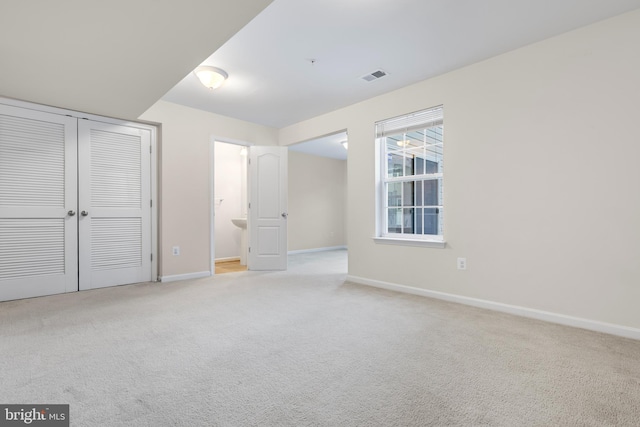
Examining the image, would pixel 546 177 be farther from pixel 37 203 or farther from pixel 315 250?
pixel 315 250

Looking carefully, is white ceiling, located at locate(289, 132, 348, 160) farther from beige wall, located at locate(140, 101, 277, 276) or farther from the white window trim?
the white window trim

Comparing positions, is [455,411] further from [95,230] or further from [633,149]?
[95,230]

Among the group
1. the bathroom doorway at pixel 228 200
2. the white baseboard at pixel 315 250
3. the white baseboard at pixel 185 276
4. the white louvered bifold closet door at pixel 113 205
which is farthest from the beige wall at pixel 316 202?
the white louvered bifold closet door at pixel 113 205

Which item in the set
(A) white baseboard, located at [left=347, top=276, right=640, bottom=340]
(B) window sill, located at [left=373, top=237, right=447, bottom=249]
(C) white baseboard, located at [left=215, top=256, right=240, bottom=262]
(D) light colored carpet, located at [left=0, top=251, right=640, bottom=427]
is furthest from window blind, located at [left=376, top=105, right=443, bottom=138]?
(C) white baseboard, located at [left=215, top=256, right=240, bottom=262]

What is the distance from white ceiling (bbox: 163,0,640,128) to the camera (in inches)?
91.8

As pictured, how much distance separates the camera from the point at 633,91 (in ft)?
7.81

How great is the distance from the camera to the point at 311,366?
190 centimetres

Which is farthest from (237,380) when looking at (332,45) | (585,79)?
(585,79)

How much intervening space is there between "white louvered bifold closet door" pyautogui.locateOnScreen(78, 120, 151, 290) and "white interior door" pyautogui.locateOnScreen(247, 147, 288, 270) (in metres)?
1.53

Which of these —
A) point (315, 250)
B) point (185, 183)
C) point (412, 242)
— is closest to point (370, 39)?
point (412, 242)

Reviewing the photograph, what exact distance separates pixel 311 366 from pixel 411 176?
2.70 metres

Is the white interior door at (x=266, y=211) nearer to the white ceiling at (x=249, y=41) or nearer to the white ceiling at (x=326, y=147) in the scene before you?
the white ceiling at (x=326, y=147)

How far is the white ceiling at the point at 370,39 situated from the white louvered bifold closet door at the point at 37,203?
1.52 metres

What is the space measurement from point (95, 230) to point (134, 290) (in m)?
0.90
